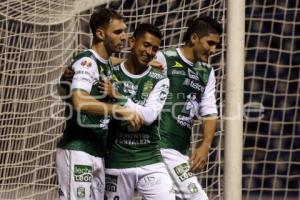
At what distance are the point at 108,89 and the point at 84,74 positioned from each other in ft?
0.47

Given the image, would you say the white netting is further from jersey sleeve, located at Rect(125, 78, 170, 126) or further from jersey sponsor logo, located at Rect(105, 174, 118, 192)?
jersey sponsor logo, located at Rect(105, 174, 118, 192)

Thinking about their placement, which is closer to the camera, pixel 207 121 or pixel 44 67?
pixel 207 121

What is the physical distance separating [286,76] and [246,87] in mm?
409

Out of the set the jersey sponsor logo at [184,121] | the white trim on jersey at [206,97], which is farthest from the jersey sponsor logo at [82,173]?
the white trim on jersey at [206,97]

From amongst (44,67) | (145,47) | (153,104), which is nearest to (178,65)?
(145,47)

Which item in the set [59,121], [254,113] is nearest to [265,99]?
[254,113]

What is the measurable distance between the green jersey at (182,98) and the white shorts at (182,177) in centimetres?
5

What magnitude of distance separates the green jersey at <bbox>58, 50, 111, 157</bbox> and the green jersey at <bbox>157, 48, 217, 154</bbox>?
512mm

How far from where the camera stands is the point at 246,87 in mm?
8086

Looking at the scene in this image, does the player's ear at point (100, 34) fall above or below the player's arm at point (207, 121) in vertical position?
above

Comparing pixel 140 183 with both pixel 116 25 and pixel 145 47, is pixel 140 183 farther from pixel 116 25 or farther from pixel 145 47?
pixel 116 25

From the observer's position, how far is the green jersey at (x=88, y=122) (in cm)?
424

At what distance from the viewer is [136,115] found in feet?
13.5

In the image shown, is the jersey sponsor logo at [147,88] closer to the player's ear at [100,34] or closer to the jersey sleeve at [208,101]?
the player's ear at [100,34]
